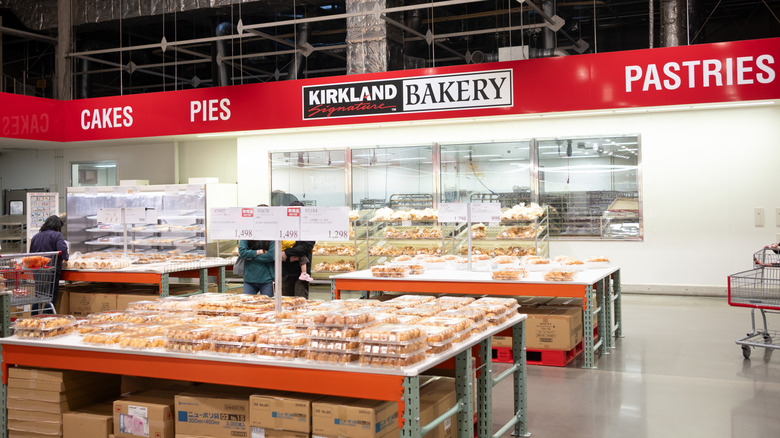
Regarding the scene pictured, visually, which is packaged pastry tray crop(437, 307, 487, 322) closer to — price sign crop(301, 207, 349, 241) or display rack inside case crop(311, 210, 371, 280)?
price sign crop(301, 207, 349, 241)

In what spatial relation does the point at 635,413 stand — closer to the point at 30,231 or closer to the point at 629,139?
the point at 629,139

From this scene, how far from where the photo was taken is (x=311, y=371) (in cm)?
325

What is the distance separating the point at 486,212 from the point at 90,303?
5196 millimetres

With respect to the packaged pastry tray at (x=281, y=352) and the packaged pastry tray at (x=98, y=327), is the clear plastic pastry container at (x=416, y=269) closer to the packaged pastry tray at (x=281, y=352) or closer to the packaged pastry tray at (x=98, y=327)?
the packaged pastry tray at (x=98, y=327)

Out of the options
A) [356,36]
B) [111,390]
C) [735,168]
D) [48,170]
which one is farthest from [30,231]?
[735,168]

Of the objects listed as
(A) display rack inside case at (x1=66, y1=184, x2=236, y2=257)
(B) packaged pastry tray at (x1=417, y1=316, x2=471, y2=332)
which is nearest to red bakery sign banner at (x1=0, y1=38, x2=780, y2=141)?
(A) display rack inside case at (x1=66, y1=184, x2=236, y2=257)

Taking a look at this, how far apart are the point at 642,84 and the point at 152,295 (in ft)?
23.7

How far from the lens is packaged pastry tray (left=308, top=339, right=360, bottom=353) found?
3275 millimetres

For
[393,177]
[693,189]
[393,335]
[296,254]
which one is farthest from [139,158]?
[393,335]

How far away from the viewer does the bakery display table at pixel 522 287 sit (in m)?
6.16

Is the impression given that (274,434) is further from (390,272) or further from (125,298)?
(125,298)

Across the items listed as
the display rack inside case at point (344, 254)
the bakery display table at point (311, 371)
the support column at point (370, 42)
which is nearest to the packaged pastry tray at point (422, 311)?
the bakery display table at point (311, 371)

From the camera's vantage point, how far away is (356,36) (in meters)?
11.9
